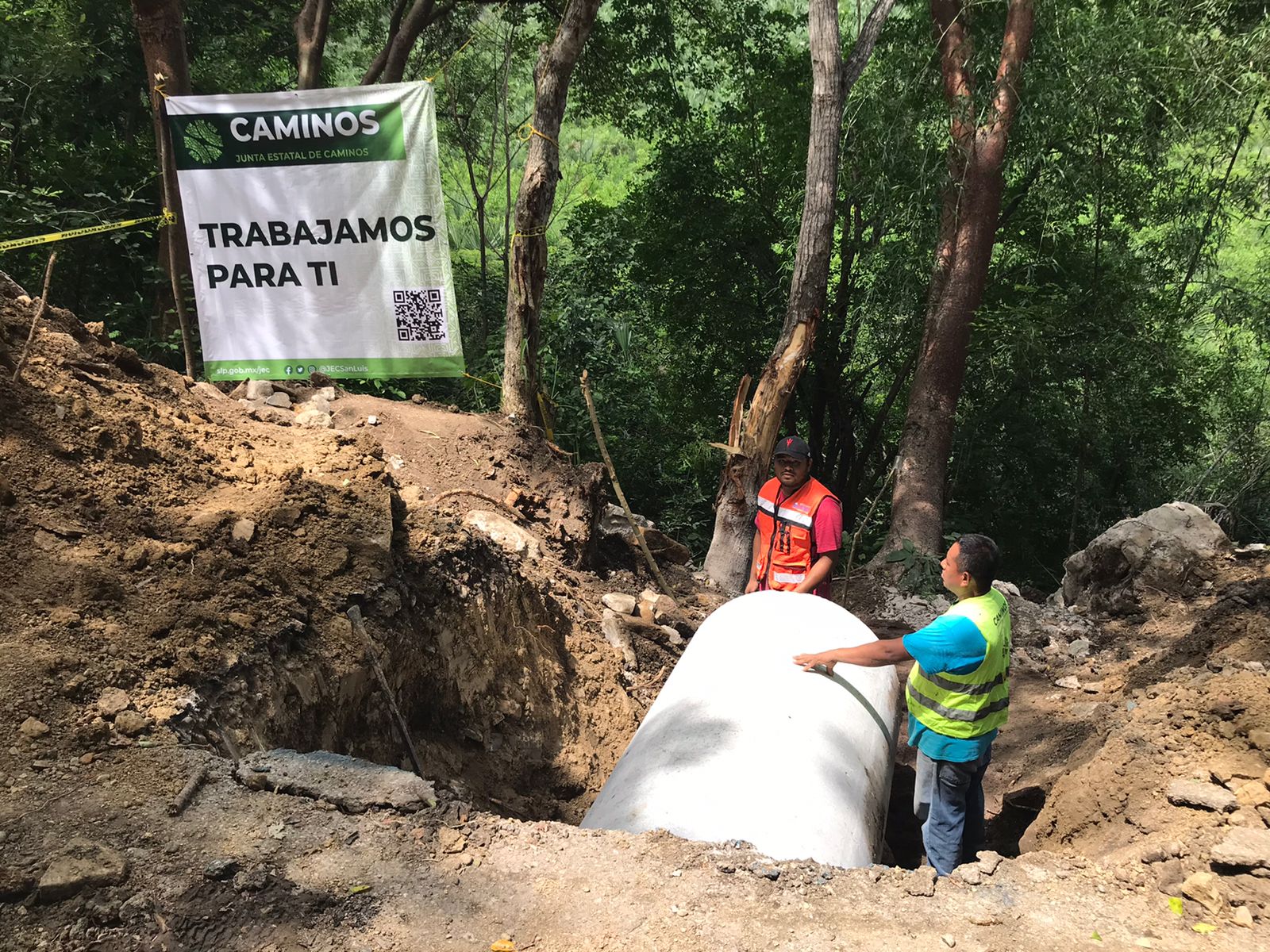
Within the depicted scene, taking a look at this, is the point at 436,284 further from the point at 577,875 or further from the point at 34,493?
the point at 577,875

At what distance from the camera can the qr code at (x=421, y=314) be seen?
5.92 metres

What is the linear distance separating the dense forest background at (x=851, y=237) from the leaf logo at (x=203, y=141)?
2660 mm


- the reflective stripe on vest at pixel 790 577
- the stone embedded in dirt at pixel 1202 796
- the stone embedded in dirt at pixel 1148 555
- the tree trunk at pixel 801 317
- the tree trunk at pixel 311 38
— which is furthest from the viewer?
the tree trunk at pixel 311 38

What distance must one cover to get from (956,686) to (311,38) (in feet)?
32.2

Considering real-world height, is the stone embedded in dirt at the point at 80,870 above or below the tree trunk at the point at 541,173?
below

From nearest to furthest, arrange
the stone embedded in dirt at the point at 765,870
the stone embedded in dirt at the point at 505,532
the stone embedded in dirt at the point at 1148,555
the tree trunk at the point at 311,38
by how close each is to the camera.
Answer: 1. the stone embedded in dirt at the point at 765,870
2. the stone embedded in dirt at the point at 505,532
3. the stone embedded in dirt at the point at 1148,555
4. the tree trunk at the point at 311,38

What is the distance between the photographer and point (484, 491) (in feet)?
20.1

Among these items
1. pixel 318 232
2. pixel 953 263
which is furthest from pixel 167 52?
pixel 953 263

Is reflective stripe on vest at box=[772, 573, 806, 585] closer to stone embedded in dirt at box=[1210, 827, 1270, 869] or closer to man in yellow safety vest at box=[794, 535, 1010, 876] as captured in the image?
man in yellow safety vest at box=[794, 535, 1010, 876]

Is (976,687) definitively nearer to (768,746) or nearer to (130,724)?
(768,746)

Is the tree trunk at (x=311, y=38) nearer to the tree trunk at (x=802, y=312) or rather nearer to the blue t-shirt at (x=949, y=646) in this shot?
the tree trunk at (x=802, y=312)

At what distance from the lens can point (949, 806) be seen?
146 inches

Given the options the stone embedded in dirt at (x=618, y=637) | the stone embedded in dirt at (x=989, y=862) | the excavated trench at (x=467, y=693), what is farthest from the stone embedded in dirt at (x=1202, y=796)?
Answer: the stone embedded in dirt at (x=618, y=637)

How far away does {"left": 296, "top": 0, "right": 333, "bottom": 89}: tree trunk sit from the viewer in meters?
9.66
